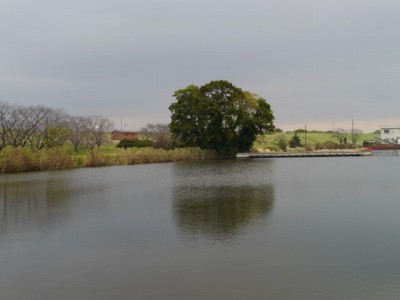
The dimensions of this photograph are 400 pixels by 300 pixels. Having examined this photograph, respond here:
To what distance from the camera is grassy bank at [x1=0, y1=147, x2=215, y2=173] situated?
122ft

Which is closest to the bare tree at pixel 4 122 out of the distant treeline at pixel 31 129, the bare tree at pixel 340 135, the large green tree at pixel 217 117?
the distant treeline at pixel 31 129

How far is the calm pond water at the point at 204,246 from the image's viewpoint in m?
7.29

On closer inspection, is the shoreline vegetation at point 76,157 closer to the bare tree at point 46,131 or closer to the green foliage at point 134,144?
the bare tree at point 46,131

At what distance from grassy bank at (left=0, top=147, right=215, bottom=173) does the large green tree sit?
5168 mm

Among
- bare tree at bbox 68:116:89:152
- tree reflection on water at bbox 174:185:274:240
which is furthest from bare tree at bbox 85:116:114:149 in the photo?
tree reflection on water at bbox 174:185:274:240

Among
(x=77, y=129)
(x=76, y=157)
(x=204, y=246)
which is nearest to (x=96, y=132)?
(x=77, y=129)

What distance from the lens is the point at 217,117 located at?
59156 millimetres

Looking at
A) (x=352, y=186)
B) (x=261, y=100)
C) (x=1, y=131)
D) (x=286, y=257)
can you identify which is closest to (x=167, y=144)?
(x=261, y=100)

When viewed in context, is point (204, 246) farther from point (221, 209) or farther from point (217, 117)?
point (217, 117)

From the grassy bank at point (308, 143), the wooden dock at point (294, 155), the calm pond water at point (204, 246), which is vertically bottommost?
the calm pond water at point (204, 246)

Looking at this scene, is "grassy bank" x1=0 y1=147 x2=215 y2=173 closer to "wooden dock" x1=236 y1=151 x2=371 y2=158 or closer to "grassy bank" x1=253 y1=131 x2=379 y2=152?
"wooden dock" x1=236 y1=151 x2=371 y2=158

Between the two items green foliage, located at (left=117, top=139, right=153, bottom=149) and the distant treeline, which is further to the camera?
green foliage, located at (left=117, top=139, right=153, bottom=149)

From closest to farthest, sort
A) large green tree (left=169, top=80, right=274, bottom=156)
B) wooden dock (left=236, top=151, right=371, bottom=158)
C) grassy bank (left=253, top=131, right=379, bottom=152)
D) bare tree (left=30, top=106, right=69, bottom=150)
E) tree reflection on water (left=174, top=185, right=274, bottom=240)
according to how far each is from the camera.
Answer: tree reflection on water (left=174, top=185, right=274, bottom=240)
bare tree (left=30, top=106, right=69, bottom=150)
large green tree (left=169, top=80, right=274, bottom=156)
wooden dock (left=236, top=151, right=371, bottom=158)
grassy bank (left=253, top=131, right=379, bottom=152)

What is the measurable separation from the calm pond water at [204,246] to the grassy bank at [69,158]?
20.3 metres
